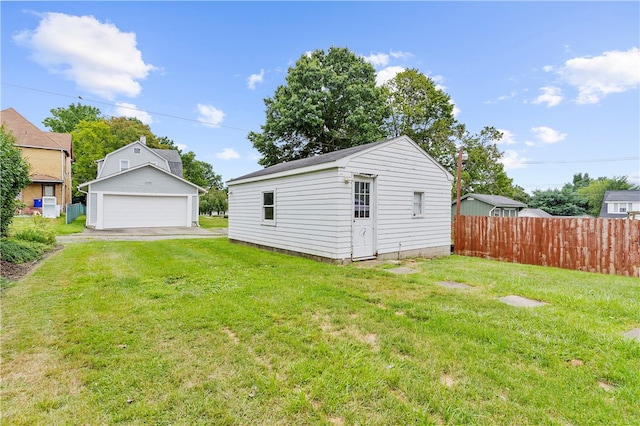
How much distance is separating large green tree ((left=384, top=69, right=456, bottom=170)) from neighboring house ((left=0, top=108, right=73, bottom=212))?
26.0 metres

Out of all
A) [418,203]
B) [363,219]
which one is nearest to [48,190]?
[363,219]

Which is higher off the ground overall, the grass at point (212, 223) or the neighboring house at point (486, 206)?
the neighboring house at point (486, 206)


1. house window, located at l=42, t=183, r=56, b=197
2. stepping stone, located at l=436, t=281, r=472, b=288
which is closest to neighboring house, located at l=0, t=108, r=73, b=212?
house window, located at l=42, t=183, r=56, b=197

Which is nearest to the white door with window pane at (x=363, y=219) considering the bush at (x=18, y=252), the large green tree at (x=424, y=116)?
the bush at (x=18, y=252)

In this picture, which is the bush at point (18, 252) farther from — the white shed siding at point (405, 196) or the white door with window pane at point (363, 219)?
the white shed siding at point (405, 196)

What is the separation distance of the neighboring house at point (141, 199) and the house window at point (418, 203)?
1562 cm

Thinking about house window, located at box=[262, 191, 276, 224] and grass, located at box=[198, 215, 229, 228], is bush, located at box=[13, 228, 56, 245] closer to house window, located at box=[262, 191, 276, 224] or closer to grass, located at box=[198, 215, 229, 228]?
house window, located at box=[262, 191, 276, 224]

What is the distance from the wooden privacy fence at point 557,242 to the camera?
7832mm

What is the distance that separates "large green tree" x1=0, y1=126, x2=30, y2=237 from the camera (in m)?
6.26

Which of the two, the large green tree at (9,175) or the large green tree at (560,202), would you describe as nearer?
the large green tree at (9,175)

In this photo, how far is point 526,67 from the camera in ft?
48.8

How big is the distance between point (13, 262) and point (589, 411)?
9.09 meters

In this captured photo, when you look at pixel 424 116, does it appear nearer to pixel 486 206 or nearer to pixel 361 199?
pixel 486 206

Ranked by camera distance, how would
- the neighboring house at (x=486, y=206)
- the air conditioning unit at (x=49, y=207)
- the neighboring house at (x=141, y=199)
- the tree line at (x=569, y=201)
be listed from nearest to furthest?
1. the neighboring house at (x=141, y=199)
2. the air conditioning unit at (x=49, y=207)
3. the neighboring house at (x=486, y=206)
4. the tree line at (x=569, y=201)
